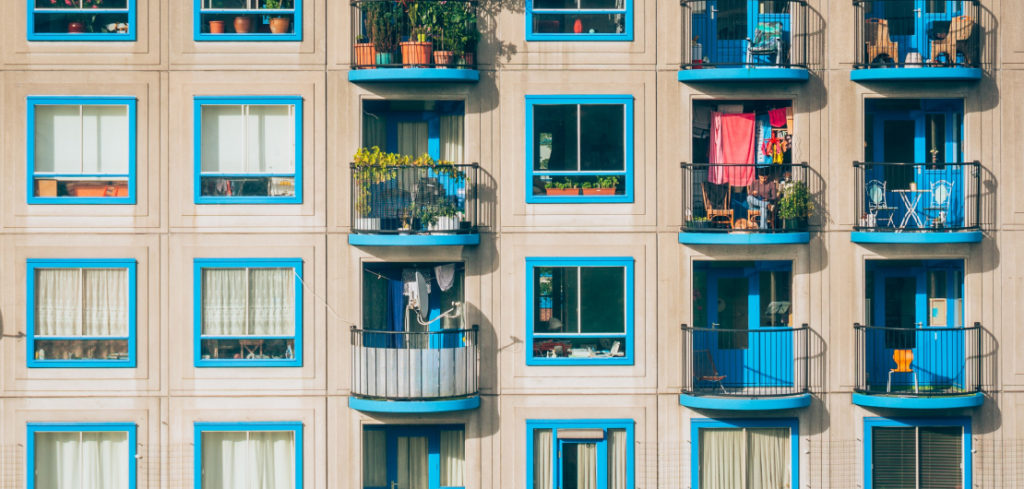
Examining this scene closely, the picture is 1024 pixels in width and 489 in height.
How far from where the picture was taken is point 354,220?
894 inches

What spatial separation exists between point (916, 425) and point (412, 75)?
38.2 feet

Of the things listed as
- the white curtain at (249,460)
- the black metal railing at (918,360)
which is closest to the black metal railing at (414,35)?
the white curtain at (249,460)

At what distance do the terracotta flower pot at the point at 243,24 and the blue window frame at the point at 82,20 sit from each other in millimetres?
1883

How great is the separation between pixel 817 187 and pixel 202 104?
11.8 meters

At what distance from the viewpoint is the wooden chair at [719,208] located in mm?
22812

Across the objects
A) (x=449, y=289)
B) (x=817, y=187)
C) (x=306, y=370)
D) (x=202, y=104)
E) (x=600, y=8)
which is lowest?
(x=306, y=370)

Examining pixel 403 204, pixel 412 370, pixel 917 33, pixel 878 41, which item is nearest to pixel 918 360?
pixel 878 41

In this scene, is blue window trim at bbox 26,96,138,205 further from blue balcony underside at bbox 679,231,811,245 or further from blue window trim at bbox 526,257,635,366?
blue balcony underside at bbox 679,231,811,245

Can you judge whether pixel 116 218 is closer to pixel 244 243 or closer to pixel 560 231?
pixel 244 243

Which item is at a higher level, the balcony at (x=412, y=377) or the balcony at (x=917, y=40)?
the balcony at (x=917, y=40)

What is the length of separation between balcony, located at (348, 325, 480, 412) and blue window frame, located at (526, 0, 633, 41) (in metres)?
5.83

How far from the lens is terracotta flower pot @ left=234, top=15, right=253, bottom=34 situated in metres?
22.8

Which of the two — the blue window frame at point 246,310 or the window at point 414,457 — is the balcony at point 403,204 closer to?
the blue window frame at point 246,310

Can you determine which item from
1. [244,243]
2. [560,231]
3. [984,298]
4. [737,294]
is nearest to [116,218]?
[244,243]
